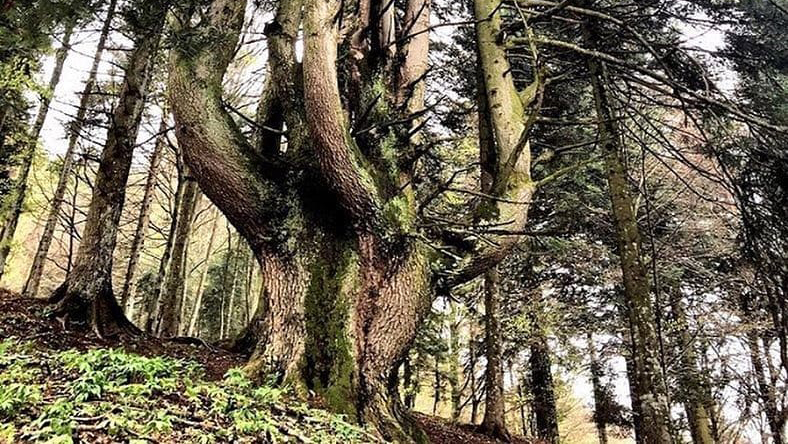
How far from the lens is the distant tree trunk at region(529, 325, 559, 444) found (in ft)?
34.7

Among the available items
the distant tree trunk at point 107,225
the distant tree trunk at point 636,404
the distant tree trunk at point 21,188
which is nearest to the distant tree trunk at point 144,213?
the distant tree trunk at point 21,188

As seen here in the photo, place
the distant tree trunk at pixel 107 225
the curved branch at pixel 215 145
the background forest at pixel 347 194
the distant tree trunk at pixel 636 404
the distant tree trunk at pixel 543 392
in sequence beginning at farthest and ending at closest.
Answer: the distant tree trunk at pixel 543 392, the distant tree trunk at pixel 107 225, the distant tree trunk at pixel 636 404, the curved branch at pixel 215 145, the background forest at pixel 347 194

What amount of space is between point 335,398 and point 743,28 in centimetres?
667

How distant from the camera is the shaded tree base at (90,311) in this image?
5.39 meters

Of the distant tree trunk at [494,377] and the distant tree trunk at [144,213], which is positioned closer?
the distant tree trunk at [494,377]

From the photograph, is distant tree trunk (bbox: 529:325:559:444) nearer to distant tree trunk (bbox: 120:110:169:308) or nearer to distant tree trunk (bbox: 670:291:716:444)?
distant tree trunk (bbox: 670:291:716:444)

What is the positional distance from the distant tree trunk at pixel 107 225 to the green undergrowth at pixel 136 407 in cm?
237

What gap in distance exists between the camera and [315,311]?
3.72m

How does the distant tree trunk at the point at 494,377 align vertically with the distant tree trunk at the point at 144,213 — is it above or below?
below

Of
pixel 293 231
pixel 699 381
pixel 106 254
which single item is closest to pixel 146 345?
pixel 106 254

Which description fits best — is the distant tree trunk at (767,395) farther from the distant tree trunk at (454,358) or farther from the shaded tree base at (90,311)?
the shaded tree base at (90,311)

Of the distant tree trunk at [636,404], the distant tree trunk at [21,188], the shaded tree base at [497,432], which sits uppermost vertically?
the distant tree trunk at [21,188]

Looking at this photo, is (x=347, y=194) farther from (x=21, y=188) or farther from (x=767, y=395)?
(x=767, y=395)

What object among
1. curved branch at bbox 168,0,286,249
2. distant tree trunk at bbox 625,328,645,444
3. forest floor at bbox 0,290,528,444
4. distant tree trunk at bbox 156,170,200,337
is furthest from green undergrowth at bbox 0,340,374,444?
distant tree trunk at bbox 156,170,200,337
